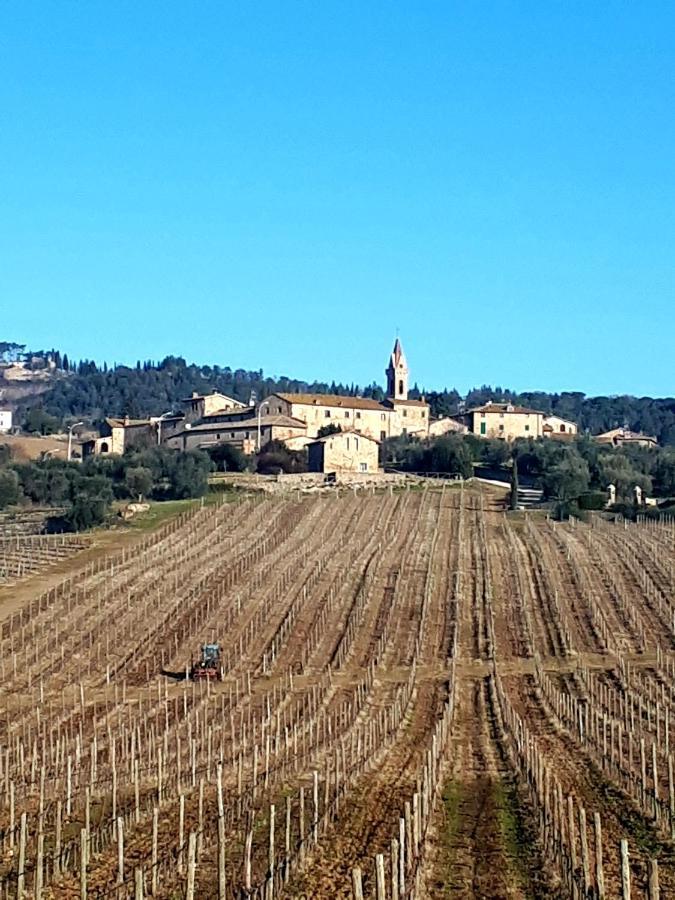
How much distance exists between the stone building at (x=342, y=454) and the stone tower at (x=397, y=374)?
1469 inches

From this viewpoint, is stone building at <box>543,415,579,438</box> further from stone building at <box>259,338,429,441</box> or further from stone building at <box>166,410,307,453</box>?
stone building at <box>166,410,307,453</box>

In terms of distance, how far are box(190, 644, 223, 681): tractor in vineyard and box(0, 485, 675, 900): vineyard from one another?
568 mm

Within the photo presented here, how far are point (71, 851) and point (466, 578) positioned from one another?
106ft

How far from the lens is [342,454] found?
8794cm

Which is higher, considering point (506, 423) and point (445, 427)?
point (506, 423)

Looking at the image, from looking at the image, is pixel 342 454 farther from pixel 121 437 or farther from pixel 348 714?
pixel 348 714

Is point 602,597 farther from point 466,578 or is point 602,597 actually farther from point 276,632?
point 276,632

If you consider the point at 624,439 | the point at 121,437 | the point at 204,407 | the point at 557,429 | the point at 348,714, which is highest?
the point at 204,407

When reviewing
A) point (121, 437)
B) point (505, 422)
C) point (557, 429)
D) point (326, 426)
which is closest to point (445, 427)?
point (505, 422)

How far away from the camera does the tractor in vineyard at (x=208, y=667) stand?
107 ft

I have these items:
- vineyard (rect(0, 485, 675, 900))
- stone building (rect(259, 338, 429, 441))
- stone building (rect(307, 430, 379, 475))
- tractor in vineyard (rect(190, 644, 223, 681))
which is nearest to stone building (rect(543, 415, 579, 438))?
stone building (rect(259, 338, 429, 441))

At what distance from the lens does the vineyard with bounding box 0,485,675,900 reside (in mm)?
14734

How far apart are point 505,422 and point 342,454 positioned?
33066 mm

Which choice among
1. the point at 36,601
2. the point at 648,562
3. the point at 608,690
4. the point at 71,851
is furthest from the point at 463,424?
the point at 71,851
